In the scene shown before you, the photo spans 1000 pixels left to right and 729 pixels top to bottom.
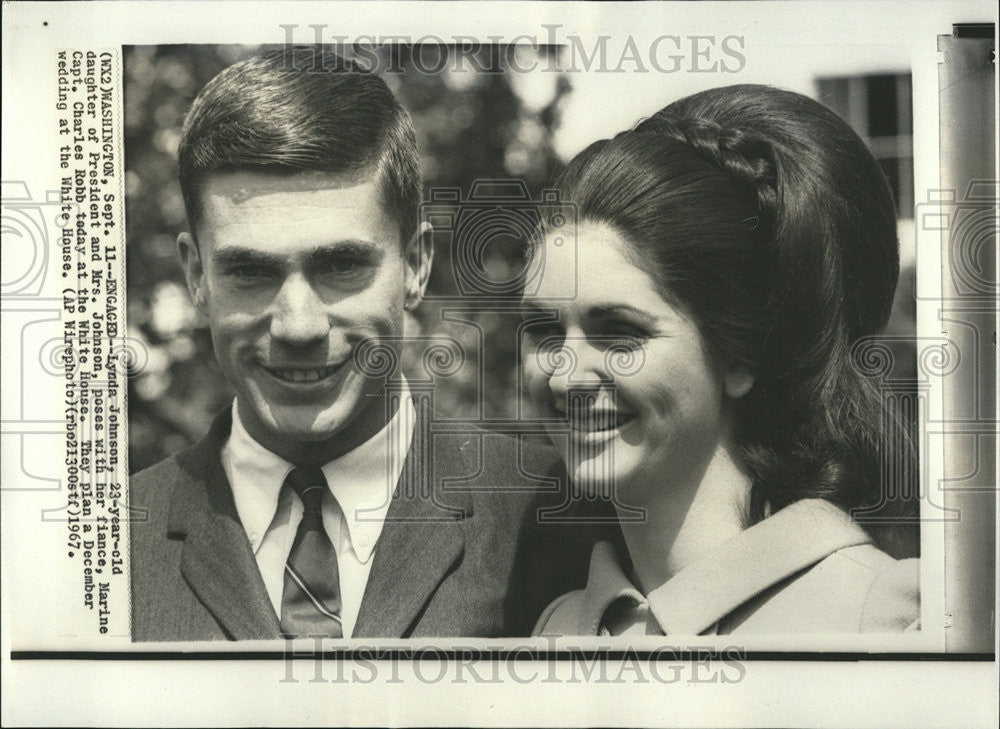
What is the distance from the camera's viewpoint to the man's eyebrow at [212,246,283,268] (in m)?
2.19

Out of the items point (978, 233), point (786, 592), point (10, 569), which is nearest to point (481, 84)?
point (978, 233)

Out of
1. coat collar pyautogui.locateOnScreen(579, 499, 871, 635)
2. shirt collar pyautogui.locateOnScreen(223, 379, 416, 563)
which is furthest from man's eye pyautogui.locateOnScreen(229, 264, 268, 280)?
coat collar pyautogui.locateOnScreen(579, 499, 871, 635)

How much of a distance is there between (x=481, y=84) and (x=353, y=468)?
3.20ft

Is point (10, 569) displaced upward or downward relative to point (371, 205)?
downward

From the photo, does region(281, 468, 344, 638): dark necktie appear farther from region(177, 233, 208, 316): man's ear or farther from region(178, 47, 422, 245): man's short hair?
region(178, 47, 422, 245): man's short hair

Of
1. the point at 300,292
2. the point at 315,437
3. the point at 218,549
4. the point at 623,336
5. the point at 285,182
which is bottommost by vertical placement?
the point at 218,549

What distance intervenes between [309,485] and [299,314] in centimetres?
42

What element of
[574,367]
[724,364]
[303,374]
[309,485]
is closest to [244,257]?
[303,374]

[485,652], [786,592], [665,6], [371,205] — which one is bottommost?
[485,652]

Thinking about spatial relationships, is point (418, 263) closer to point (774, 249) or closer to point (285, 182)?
point (285, 182)

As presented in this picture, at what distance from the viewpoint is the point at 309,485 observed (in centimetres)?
226

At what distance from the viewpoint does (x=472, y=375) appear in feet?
7.37

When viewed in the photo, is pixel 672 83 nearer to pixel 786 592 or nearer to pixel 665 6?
pixel 665 6

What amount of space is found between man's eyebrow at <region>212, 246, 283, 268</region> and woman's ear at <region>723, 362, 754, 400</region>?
1074 millimetres
